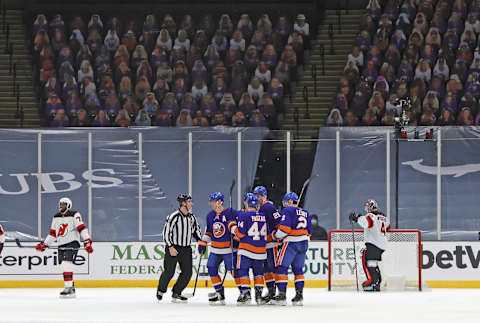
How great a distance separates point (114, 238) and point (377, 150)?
432 centimetres

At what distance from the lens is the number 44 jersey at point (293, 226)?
13.8 meters

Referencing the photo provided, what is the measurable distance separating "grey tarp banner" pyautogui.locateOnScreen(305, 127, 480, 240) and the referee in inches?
150

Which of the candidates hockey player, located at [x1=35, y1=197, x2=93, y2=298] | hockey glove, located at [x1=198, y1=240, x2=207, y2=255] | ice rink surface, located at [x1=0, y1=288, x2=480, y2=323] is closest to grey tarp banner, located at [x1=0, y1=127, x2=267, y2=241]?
ice rink surface, located at [x1=0, y1=288, x2=480, y2=323]

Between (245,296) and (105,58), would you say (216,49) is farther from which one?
(245,296)

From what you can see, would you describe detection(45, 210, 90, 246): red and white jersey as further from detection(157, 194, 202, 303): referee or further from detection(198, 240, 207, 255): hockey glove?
detection(198, 240, 207, 255): hockey glove

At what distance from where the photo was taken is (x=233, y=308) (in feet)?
44.5

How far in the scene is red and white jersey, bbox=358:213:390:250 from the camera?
16.5 meters

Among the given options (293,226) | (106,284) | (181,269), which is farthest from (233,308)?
(106,284)

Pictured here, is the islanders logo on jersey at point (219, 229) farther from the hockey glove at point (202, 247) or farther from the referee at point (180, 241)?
the referee at point (180, 241)

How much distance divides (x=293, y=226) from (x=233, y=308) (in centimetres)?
122

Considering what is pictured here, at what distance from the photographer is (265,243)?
13820 millimetres

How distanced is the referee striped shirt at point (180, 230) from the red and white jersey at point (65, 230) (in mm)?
1208

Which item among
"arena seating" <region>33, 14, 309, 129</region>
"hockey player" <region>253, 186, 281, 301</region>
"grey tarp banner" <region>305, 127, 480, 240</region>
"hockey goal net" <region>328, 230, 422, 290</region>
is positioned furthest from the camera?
"arena seating" <region>33, 14, 309, 129</region>

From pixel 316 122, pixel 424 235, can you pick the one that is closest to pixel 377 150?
pixel 424 235
